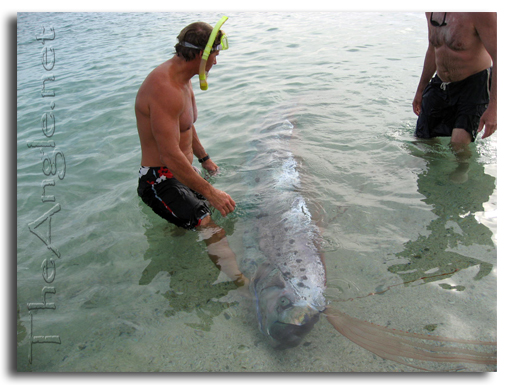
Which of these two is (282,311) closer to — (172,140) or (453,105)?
(172,140)

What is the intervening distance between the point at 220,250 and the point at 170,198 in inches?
23.1

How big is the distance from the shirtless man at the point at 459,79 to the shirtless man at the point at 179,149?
2.36 m

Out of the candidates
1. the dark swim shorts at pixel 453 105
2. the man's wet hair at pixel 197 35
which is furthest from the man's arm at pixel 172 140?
the dark swim shorts at pixel 453 105

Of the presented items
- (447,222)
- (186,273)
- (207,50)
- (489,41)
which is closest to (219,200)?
(186,273)

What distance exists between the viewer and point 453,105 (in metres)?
4.05

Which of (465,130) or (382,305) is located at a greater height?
(465,130)

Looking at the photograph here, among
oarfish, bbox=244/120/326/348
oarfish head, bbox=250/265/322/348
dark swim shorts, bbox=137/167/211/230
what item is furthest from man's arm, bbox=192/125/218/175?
oarfish head, bbox=250/265/322/348

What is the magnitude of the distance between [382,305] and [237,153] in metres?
2.91

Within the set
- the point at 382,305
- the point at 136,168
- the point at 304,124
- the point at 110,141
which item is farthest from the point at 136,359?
the point at 304,124

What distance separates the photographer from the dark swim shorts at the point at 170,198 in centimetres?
303

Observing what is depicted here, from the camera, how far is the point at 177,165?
2.73 meters

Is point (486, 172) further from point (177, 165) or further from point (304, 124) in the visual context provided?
point (177, 165)

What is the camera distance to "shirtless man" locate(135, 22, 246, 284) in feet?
8.59

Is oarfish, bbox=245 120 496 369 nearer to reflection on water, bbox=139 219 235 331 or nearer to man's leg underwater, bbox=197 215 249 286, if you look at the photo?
man's leg underwater, bbox=197 215 249 286
